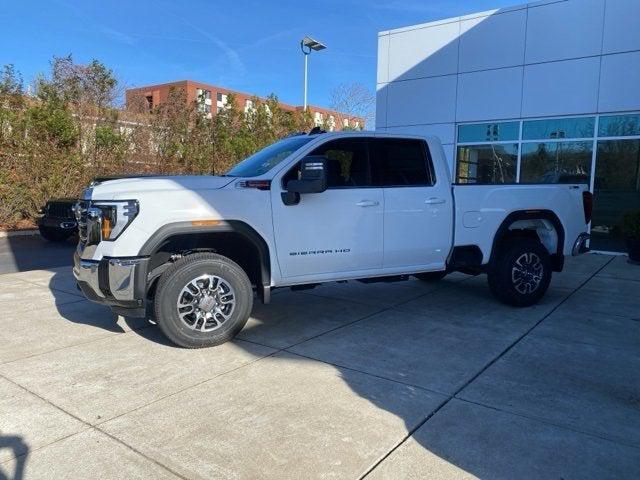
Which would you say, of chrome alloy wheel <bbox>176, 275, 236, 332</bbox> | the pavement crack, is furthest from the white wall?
chrome alloy wheel <bbox>176, 275, 236, 332</bbox>

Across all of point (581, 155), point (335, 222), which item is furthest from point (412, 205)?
point (581, 155)

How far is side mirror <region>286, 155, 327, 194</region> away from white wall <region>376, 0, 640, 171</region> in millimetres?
9230

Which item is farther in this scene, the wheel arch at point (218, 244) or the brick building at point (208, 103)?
the brick building at point (208, 103)

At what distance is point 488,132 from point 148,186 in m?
10.6

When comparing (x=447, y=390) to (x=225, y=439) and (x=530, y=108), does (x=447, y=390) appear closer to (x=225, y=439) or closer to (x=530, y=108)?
(x=225, y=439)

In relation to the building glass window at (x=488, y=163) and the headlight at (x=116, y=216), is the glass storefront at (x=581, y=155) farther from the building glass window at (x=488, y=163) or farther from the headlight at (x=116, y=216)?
the headlight at (x=116, y=216)

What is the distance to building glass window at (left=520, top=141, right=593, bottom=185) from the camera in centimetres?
1171

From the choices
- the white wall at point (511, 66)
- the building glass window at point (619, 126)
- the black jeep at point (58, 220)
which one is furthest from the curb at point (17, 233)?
the building glass window at point (619, 126)

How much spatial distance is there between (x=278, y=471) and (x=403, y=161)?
3811 mm

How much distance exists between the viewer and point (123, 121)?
1683 centimetres

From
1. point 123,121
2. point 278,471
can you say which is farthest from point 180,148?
point 278,471

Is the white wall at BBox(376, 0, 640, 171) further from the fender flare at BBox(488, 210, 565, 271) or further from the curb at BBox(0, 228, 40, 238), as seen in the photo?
the curb at BBox(0, 228, 40, 238)

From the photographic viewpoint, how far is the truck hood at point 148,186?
4.36m

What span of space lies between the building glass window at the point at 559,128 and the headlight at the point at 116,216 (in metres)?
10.7
